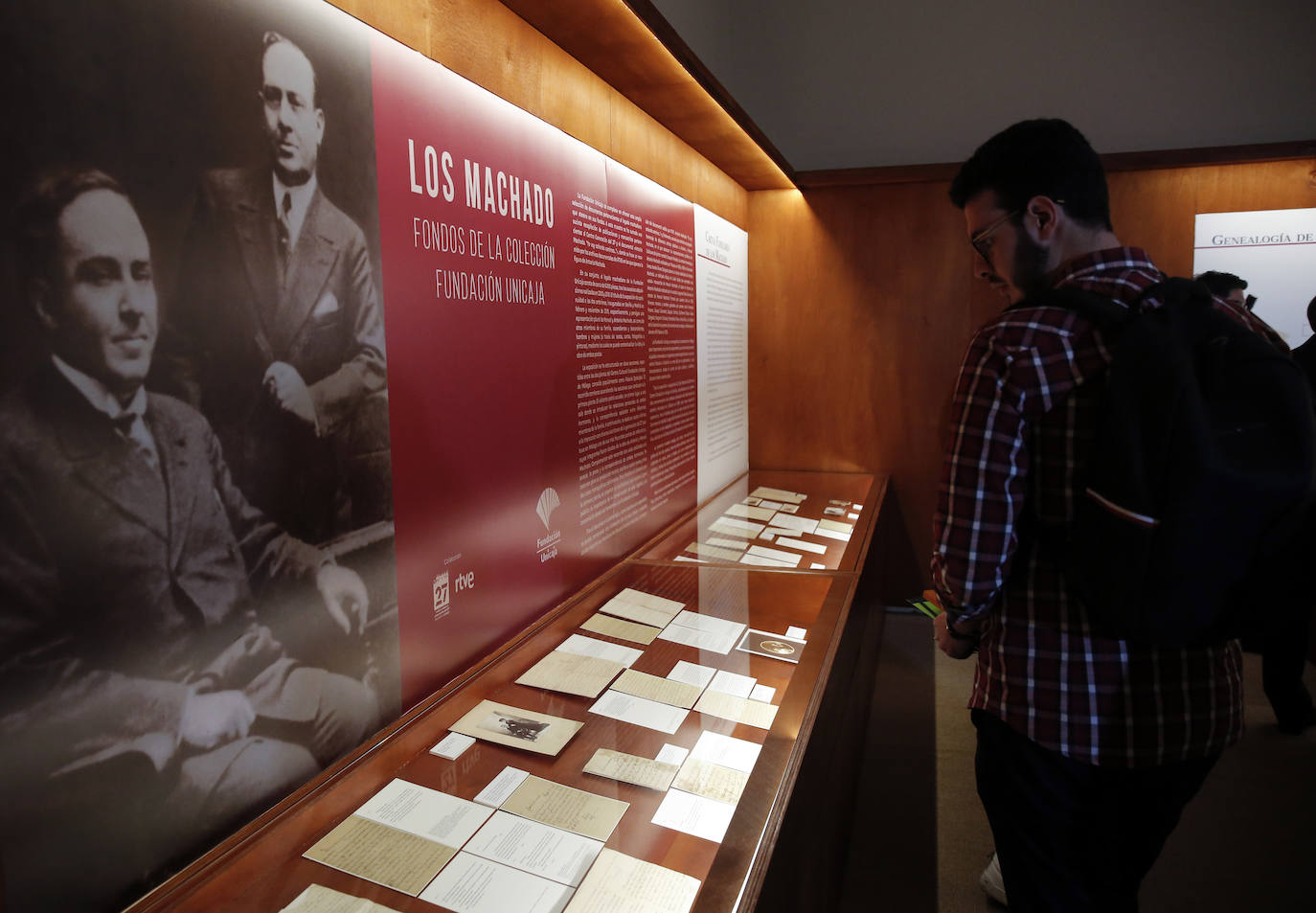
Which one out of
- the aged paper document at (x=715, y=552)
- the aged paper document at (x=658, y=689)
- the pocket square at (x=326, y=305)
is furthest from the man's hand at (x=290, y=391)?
the aged paper document at (x=715, y=552)

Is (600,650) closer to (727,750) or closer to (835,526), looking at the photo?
(727,750)

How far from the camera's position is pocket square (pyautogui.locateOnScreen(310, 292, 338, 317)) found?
1.35m

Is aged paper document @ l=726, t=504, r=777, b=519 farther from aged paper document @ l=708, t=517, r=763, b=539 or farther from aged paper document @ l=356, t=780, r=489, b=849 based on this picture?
aged paper document @ l=356, t=780, r=489, b=849

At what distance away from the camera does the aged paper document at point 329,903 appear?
1.06 meters

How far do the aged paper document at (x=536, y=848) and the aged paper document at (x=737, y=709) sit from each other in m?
0.45

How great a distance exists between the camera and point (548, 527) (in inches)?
85.0

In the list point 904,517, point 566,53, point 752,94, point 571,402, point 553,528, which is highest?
point 752,94

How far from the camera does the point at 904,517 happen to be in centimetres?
463

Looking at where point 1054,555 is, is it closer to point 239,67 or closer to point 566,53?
point 239,67

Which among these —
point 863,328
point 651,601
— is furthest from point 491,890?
point 863,328

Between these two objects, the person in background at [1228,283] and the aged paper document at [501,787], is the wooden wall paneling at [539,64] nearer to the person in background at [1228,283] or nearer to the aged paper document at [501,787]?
the aged paper document at [501,787]

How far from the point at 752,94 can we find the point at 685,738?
14.7 ft

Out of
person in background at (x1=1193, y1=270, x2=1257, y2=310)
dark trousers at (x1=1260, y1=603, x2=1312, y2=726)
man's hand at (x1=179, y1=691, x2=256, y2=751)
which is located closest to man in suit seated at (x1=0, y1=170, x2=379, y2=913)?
man's hand at (x1=179, y1=691, x2=256, y2=751)

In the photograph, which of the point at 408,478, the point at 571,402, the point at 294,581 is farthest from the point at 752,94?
the point at 294,581
